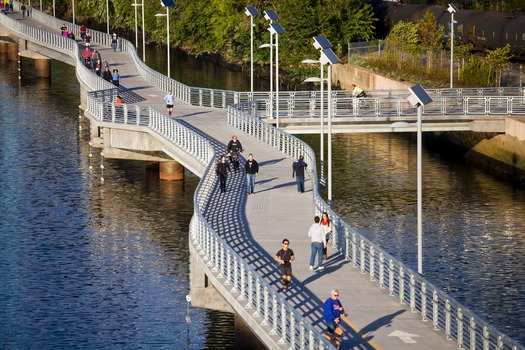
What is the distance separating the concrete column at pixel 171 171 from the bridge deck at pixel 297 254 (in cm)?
463

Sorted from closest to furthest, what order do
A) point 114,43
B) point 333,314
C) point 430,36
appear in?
point 333,314
point 430,36
point 114,43

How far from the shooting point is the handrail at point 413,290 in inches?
1257

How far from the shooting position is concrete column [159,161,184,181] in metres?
69.2

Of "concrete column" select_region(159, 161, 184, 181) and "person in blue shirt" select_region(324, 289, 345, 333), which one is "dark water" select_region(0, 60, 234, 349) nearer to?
"concrete column" select_region(159, 161, 184, 181)

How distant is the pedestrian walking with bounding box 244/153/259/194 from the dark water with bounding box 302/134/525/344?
6621mm

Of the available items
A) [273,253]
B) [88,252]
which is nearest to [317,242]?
[273,253]

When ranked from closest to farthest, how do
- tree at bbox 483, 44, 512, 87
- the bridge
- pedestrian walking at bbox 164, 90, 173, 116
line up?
the bridge, pedestrian walking at bbox 164, 90, 173, 116, tree at bbox 483, 44, 512, 87

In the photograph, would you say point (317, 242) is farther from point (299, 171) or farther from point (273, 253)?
point (299, 171)

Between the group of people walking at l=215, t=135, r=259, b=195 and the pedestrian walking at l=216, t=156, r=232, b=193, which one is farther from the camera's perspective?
the pedestrian walking at l=216, t=156, r=232, b=193

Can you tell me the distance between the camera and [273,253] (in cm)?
4150

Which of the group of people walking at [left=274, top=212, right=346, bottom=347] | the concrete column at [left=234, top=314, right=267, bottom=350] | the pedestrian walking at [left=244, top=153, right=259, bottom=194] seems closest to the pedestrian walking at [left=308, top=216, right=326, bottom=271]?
the group of people walking at [left=274, top=212, right=346, bottom=347]

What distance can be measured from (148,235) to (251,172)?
9.75m

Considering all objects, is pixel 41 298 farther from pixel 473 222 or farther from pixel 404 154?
pixel 404 154

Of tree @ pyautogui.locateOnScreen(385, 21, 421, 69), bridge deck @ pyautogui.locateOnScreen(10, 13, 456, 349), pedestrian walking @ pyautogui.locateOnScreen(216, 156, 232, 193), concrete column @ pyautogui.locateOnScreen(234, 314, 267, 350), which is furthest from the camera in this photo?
tree @ pyautogui.locateOnScreen(385, 21, 421, 69)
